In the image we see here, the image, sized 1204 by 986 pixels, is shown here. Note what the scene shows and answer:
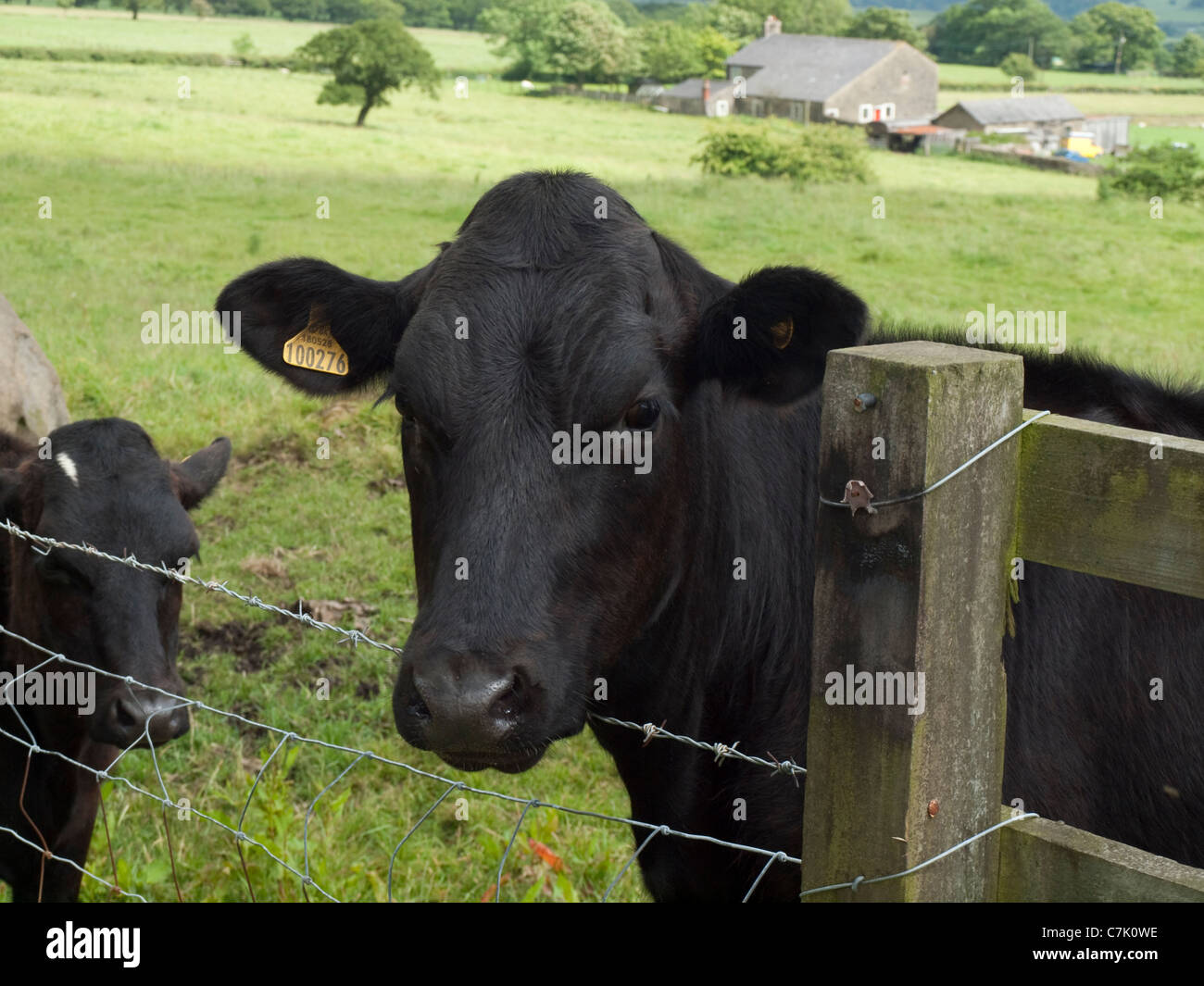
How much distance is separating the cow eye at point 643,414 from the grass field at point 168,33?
153 ft

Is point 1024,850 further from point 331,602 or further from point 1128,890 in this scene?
point 331,602

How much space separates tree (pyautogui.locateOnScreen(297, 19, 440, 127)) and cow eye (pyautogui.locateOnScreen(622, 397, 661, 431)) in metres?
45.1

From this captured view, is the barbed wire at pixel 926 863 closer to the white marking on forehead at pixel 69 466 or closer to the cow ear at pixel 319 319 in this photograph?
the cow ear at pixel 319 319

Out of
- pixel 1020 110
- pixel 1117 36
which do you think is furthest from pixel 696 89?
pixel 1117 36

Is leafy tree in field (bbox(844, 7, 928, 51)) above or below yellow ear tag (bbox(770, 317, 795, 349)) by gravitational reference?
above

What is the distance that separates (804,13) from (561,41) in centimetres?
4024

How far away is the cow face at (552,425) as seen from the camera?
2.41 metres

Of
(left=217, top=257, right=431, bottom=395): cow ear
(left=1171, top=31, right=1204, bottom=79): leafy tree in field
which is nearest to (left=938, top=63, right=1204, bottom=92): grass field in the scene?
(left=1171, top=31, right=1204, bottom=79): leafy tree in field

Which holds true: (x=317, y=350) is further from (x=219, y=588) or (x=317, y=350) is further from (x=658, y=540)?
(x=658, y=540)

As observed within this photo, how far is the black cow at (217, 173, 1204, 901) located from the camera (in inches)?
99.7

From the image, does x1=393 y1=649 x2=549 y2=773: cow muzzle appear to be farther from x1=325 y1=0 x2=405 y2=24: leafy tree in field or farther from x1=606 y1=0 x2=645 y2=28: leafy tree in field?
x1=606 y1=0 x2=645 y2=28: leafy tree in field

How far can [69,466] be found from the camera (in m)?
4.64

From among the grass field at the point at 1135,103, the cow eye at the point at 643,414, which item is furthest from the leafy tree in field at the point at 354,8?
the cow eye at the point at 643,414

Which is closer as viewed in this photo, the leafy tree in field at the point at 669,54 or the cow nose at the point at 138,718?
the cow nose at the point at 138,718
